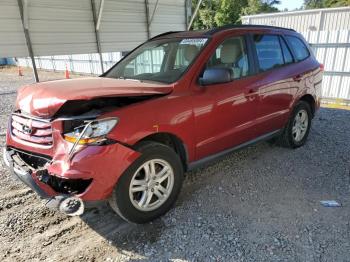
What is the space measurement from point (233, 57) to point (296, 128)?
192 cm

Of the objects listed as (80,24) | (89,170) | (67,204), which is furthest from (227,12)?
(67,204)

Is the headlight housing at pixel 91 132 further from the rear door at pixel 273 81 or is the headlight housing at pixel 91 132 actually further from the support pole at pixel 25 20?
the support pole at pixel 25 20

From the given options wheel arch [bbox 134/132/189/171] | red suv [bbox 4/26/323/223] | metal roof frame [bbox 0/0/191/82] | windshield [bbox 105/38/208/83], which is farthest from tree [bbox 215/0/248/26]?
wheel arch [bbox 134/132/189/171]

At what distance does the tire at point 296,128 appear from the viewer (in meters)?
4.66

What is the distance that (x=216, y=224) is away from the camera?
2928 mm

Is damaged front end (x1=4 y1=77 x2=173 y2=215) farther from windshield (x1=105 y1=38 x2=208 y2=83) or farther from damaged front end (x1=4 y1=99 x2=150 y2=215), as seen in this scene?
windshield (x1=105 y1=38 x2=208 y2=83)

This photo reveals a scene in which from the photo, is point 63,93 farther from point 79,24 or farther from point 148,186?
point 79,24

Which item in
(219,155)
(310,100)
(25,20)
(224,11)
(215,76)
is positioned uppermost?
(25,20)

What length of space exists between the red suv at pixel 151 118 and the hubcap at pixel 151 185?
1cm

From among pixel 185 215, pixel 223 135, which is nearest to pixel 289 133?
pixel 223 135

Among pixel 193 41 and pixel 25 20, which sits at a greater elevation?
pixel 25 20

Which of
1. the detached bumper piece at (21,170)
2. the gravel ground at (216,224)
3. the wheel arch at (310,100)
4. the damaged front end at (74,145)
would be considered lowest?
the gravel ground at (216,224)

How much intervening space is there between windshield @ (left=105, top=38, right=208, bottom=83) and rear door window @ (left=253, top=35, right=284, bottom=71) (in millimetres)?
950

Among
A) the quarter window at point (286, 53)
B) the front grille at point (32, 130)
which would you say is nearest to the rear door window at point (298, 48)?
the quarter window at point (286, 53)
